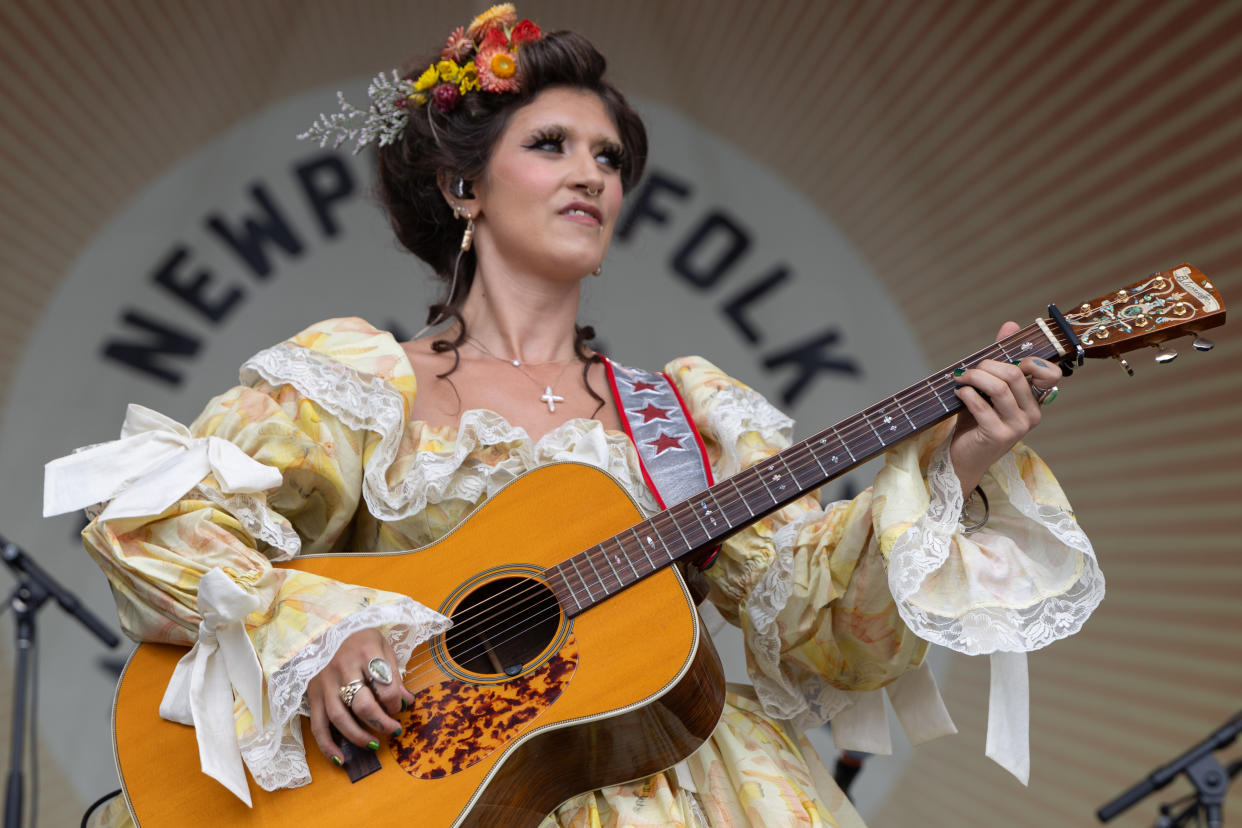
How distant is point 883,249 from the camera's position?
3402 mm

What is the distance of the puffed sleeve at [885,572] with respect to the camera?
1.48m

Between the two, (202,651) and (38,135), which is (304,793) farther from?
(38,135)

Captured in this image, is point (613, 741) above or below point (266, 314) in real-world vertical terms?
below

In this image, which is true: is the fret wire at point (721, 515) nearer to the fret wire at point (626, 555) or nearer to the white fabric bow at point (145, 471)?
the fret wire at point (626, 555)

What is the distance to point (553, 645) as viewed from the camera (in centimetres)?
155

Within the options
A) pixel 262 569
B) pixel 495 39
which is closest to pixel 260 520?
pixel 262 569

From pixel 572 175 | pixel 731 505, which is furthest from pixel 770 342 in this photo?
pixel 731 505

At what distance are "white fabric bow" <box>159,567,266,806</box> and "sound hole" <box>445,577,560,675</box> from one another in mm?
272

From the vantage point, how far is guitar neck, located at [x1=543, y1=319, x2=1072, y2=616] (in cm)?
158

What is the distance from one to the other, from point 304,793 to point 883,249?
2.52 meters

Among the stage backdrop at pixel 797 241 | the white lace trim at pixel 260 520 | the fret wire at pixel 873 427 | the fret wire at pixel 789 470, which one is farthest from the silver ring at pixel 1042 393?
the stage backdrop at pixel 797 241

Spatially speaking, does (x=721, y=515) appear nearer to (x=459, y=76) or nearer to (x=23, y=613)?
(x=459, y=76)

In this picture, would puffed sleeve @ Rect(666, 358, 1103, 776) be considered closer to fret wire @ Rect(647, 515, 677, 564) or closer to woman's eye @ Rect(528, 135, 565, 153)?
fret wire @ Rect(647, 515, 677, 564)

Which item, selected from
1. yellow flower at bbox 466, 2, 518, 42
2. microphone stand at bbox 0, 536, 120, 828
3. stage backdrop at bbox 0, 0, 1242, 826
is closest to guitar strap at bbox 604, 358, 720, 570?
yellow flower at bbox 466, 2, 518, 42
